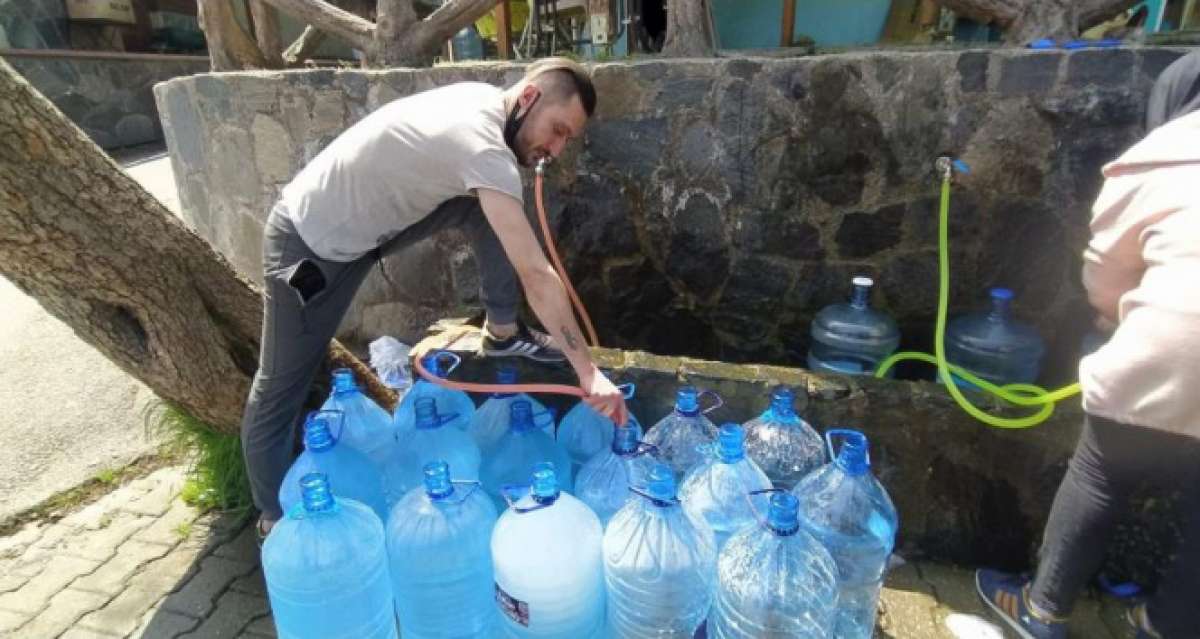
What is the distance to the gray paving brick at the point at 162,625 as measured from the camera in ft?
7.51

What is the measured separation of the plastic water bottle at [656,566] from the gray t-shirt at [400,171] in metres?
1.00

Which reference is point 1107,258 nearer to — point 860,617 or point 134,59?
point 860,617

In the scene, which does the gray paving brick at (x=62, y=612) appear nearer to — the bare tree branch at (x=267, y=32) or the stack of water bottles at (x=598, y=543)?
the stack of water bottles at (x=598, y=543)

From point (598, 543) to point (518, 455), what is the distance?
0.55m

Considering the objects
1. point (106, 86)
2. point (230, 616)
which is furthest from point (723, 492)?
point (106, 86)

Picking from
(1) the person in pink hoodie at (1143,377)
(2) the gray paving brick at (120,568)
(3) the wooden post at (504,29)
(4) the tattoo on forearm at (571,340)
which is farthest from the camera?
(3) the wooden post at (504,29)

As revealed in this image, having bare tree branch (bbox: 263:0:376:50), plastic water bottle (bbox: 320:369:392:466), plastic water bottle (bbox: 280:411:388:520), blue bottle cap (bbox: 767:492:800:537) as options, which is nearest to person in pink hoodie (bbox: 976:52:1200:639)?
blue bottle cap (bbox: 767:492:800:537)

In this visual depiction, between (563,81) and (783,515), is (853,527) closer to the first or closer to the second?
(783,515)

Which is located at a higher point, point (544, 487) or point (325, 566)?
point (544, 487)

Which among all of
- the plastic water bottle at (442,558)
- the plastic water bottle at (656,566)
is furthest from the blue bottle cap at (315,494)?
the plastic water bottle at (656,566)

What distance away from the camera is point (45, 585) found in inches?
99.5

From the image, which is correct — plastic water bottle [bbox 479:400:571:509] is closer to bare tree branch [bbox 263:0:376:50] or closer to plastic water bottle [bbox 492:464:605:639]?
plastic water bottle [bbox 492:464:605:639]

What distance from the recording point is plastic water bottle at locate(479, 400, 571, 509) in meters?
2.31

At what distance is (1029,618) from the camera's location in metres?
2.12
